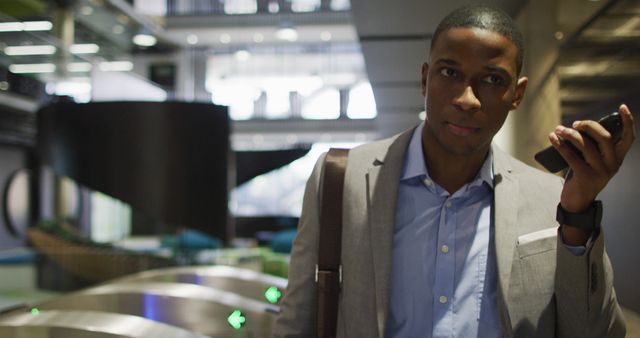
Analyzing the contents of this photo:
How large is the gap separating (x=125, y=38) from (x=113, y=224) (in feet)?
25.5

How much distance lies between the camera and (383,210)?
1.58 m

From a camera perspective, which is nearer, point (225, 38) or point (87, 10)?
point (87, 10)

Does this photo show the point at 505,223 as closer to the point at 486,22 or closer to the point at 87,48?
the point at 486,22

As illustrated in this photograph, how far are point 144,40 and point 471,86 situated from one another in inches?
712

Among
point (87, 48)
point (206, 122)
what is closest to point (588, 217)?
point (206, 122)

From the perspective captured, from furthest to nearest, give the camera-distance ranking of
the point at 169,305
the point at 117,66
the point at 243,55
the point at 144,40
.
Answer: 1. the point at 243,55
2. the point at 117,66
3. the point at 144,40
4. the point at 169,305

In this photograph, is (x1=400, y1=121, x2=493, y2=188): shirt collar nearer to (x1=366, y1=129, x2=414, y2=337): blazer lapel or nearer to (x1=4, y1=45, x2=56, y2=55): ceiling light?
(x1=366, y1=129, x2=414, y2=337): blazer lapel

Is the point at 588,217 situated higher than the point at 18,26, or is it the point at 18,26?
the point at 18,26

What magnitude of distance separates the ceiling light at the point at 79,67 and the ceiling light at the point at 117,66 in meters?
9.40

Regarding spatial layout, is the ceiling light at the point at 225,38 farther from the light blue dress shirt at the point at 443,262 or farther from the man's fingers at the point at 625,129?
the man's fingers at the point at 625,129

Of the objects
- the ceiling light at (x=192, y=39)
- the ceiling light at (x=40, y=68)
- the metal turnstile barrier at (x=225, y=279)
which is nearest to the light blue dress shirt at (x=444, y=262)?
the metal turnstile barrier at (x=225, y=279)

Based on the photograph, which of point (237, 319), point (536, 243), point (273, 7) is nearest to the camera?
point (536, 243)

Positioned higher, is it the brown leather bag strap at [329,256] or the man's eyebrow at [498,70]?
the man's eyebrow at [498,70]

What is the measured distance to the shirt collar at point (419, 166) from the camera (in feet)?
5.21
